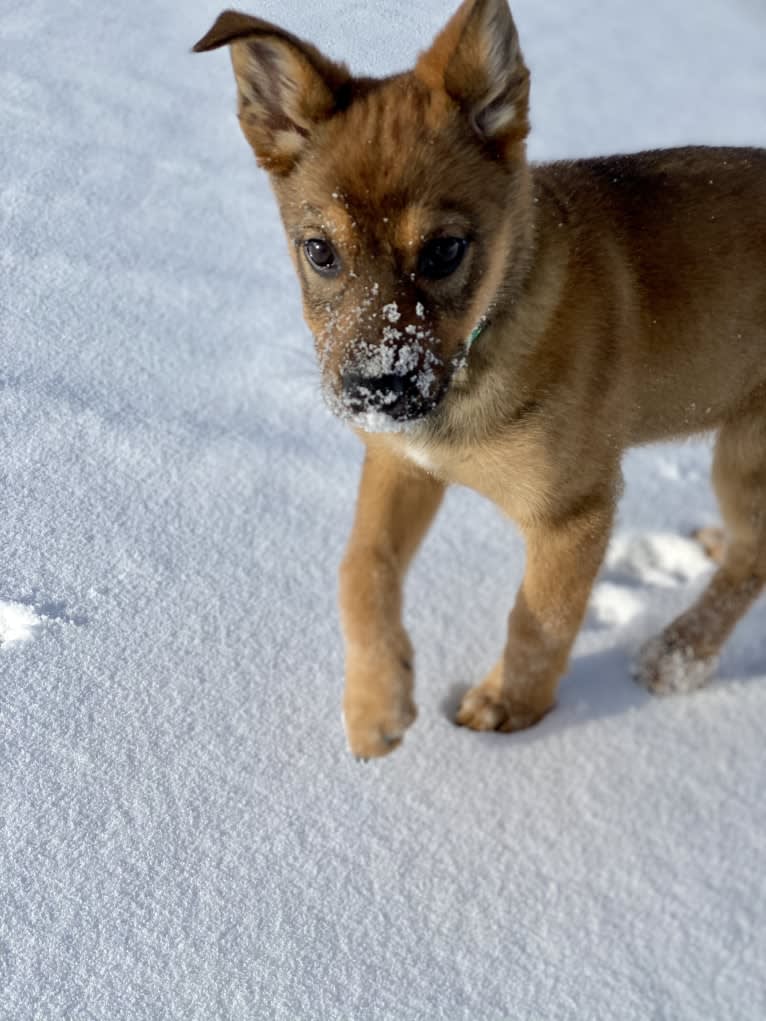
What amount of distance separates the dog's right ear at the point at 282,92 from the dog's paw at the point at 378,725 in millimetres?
1190

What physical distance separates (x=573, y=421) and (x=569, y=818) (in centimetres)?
92

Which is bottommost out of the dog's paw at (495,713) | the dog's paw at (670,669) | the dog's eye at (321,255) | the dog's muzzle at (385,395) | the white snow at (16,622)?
the dog's paw at (495,713)

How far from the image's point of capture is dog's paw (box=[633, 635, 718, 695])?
265 centimetres

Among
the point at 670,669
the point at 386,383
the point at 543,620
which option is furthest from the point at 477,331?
the point at 670,669

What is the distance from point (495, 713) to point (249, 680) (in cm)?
62

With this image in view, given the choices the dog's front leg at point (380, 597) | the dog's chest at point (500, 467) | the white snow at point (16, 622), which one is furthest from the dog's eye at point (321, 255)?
the white snow at point (16, 622)

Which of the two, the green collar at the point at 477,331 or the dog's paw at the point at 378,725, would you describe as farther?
the dog's paw at the point at 378,725

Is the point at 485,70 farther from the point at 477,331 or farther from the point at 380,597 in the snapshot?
the point at 380,597

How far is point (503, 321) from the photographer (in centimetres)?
215

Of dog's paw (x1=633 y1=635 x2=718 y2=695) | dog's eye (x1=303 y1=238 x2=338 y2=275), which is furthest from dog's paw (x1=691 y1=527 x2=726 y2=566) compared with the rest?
dog's eye (x1=303 y1=238 x2=338 y2=275)

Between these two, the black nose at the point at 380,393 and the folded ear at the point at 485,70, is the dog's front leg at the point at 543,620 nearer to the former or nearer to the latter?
the black nose at the point at 380,393

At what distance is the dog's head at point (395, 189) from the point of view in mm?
1860

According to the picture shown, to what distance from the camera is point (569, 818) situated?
2301 mm

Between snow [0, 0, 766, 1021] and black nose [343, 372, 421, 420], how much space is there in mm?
856
